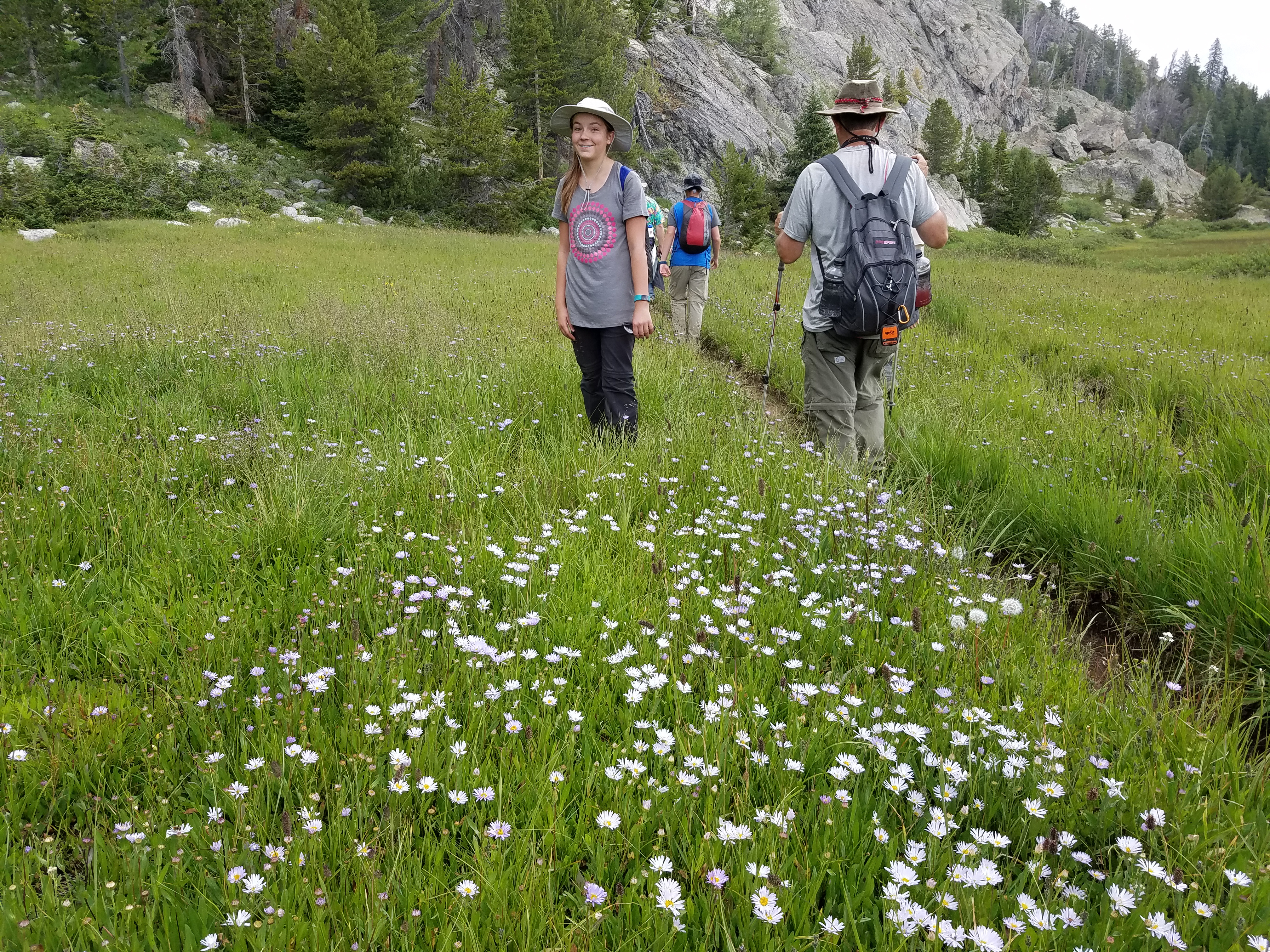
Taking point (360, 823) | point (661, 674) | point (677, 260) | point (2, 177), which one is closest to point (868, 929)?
point (661, 674)

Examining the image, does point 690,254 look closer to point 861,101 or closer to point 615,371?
point 861,101

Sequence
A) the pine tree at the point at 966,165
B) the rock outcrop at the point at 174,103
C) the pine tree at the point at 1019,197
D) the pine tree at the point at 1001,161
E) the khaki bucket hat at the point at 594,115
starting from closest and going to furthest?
1. the khaki bucket hat at the point at 594,115
2. the rock outcrop at the point at 174,103
3. the pine tree at the point at 1019,197
4. the pine tree at the point at 1001,161
5. the pine tree at the point at 966,165

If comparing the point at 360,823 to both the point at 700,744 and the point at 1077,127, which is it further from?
the point at 1077,127

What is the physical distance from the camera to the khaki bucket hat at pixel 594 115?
5.31m

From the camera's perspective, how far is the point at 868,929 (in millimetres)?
1750

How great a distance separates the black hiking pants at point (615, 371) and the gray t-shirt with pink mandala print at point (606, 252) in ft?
0.40

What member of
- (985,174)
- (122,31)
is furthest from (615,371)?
(985,174)

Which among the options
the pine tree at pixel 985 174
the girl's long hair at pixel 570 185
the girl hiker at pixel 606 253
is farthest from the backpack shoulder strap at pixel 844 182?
the pine tree at pixel 985 174

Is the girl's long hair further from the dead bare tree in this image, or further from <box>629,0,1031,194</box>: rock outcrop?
<box>629,0,1031,194</box>: rock outcrop

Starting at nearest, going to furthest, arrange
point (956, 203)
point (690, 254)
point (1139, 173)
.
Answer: point (690, 254) → point (956, 203) → point (1139, 173)

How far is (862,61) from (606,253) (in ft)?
327

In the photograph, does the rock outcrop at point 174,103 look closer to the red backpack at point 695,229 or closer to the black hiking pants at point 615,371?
the red backpack at point 695,229

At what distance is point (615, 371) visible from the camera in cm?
560

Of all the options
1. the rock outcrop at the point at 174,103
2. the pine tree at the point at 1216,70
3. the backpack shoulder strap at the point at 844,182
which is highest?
the pine tree at the point at 1216,70
